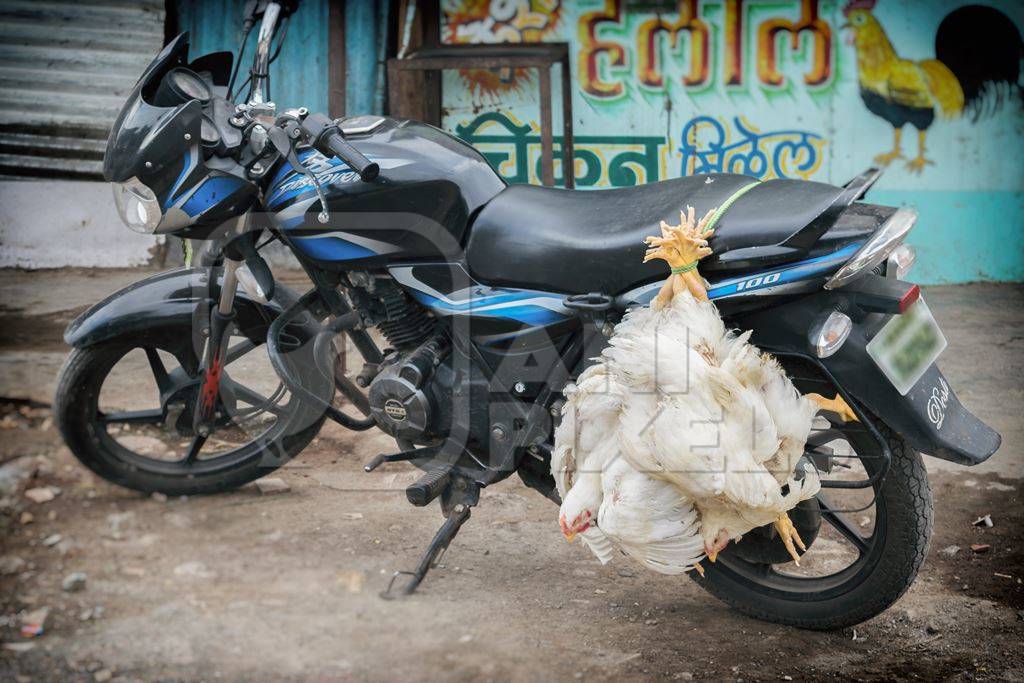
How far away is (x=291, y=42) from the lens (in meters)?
7.00

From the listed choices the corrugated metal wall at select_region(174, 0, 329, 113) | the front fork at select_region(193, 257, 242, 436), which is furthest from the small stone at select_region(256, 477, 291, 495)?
the corrugated metal wall at select_region(174, 0, 329, 113)

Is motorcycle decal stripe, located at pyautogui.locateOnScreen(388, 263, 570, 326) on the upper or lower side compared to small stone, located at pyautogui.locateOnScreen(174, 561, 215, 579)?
upper

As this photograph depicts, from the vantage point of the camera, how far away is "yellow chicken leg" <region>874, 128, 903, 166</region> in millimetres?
6719

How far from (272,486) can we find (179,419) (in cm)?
44

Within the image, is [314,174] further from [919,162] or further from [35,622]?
[919,162]

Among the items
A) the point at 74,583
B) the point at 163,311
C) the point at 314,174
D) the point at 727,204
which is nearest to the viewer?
the point at 727,204

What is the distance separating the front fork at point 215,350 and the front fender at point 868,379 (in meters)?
1.75

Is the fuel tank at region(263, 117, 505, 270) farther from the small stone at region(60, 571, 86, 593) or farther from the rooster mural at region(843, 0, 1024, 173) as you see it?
the rooster mural at region(843, 0, 1024, 173)

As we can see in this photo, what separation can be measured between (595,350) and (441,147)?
2.58ft

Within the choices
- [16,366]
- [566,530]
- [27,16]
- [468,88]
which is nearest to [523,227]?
[566,530]

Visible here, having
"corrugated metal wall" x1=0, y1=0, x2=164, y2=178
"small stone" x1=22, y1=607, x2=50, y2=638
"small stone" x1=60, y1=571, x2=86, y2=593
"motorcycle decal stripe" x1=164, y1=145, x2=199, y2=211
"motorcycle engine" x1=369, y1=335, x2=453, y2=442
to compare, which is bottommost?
"small stone" x1=22, y1=607, x2=50, y2=638

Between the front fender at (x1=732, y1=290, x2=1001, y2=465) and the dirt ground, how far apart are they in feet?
2.28

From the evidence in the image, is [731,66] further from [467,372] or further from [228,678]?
[228,678]

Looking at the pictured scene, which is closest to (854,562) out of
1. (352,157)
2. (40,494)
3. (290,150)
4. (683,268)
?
(683,268)
